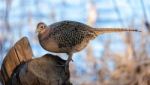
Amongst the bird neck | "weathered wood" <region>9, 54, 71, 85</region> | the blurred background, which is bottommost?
the blurred background

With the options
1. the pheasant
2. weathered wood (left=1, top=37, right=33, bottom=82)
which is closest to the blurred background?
the pheasant

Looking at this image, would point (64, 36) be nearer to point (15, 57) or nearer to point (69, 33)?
point (69, 33)

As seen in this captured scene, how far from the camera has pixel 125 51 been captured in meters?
5.00

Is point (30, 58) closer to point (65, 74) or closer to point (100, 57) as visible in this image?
point (65, 74)

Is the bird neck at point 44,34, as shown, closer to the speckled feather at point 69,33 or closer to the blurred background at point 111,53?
the speckled feather at point 69,33

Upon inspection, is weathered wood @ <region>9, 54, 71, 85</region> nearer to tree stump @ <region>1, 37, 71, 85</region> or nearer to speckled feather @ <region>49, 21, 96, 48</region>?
tree stump @ <region>1, 37, 71, 85</region>

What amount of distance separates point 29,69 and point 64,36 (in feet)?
1.55

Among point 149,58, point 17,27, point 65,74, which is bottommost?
point 149,58

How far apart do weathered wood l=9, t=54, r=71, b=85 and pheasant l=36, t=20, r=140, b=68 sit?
0.96 feet

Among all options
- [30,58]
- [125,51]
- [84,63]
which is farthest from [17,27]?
[30,58]

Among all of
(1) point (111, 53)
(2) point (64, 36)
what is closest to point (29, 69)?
(2) point (64, 36)

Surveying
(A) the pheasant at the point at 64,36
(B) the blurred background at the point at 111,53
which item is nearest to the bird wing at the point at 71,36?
(A) the pheasant at the point at 64,36

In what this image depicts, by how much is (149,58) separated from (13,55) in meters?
3.10

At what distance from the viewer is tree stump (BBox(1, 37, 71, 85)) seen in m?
1.92
